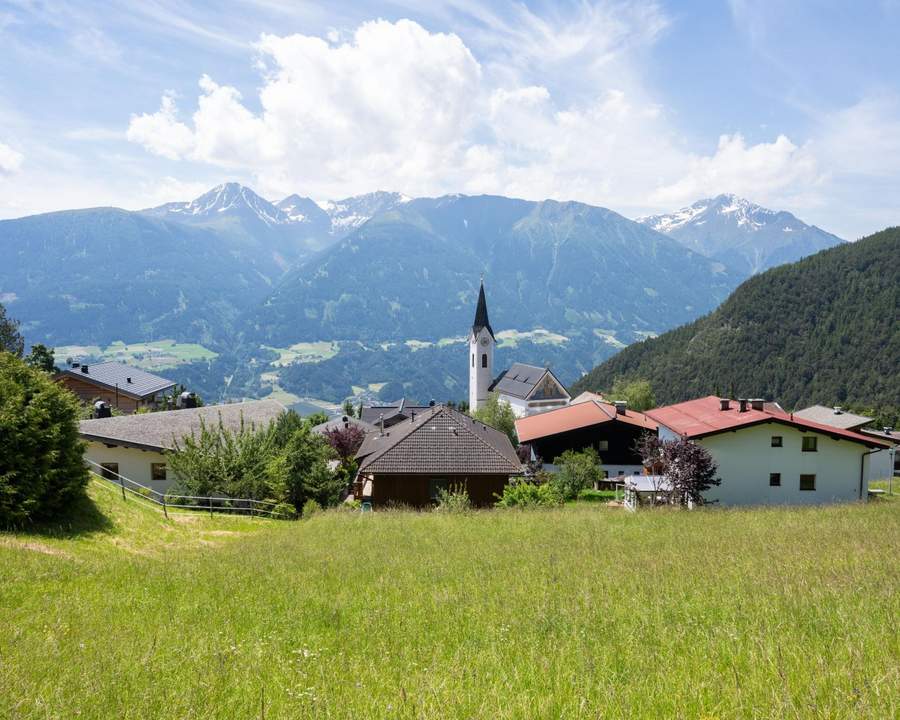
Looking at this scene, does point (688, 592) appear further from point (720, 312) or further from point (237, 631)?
point (720, 312)

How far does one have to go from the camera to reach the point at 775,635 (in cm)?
642

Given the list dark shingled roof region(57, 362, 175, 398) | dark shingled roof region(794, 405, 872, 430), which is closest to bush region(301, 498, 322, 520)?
dark shingled roof region(794, 405, 872, 430)

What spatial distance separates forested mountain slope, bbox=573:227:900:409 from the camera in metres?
152

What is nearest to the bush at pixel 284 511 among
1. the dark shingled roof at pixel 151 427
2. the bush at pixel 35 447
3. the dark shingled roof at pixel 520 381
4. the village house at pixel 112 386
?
the dark shingled roof at pixel 151 427

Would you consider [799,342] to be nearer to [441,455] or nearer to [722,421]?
[722,421]

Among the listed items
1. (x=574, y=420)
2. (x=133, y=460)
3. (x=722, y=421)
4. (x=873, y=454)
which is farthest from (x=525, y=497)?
(x=873, y=454)

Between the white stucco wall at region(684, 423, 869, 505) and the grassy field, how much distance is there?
76.6 feet

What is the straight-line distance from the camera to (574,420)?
52.5 m

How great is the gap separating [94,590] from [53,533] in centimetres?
771

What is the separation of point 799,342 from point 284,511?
547 ft

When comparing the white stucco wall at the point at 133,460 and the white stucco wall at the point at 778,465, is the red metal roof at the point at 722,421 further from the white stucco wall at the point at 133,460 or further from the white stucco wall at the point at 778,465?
the white stucco wall at the point at 133,460

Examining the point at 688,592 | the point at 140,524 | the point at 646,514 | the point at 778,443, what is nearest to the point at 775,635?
the point at 688,592

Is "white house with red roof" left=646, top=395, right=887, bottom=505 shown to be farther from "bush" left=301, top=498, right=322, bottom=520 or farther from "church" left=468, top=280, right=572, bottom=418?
"church" left=468, top=280, right=572, bottom=418

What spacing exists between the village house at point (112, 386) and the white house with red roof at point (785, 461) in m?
55.7
